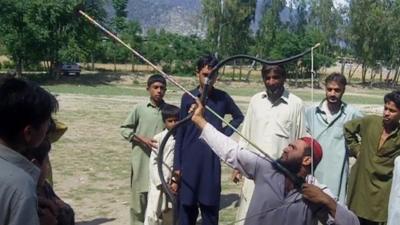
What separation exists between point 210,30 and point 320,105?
1933 inches

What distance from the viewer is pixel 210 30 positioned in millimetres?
Answer: 54312

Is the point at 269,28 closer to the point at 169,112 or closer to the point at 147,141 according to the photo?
the point at 147,141

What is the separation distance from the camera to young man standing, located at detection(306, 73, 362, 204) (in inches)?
219

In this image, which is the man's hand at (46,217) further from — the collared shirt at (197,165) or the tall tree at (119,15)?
the tall tree at (119,15)

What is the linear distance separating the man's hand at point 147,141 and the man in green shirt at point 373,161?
1697 mm

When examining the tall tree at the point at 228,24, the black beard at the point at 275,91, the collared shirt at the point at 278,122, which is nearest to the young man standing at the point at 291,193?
the black beard at the point at 275,91

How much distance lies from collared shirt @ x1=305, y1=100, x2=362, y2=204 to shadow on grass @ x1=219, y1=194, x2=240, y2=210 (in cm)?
272

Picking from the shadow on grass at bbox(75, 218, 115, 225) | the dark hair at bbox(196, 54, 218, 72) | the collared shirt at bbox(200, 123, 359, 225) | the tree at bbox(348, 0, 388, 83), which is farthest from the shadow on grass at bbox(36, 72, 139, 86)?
the collared shirt at bbox(200, 123, 359, 225)

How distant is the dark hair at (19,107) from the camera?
2326 mm

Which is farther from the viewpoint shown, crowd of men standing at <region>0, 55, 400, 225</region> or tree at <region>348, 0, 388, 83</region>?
tree at <region>348, 0, 388, 83</region>

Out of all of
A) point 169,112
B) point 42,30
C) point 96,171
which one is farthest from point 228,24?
point 169,112

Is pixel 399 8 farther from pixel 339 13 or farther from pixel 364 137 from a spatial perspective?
pixel 364 137

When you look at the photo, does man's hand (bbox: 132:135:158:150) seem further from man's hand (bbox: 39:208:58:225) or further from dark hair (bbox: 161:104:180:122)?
man's hand (bbox: 39:208:58:225)

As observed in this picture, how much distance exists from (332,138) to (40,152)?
3.34 metres
